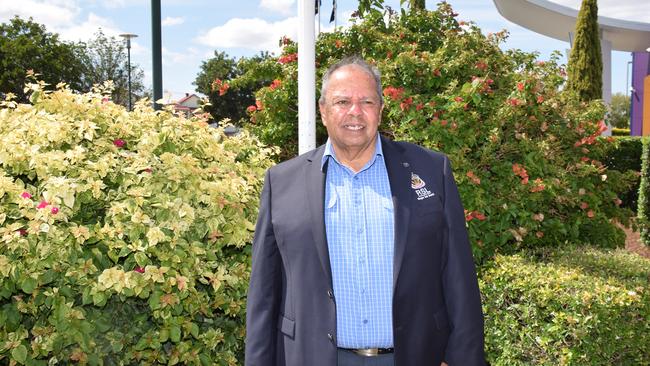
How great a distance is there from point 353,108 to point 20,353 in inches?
86.2

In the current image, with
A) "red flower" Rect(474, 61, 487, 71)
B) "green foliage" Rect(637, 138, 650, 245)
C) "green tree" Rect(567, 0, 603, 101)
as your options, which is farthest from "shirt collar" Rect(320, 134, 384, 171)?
"green tree" Rect(567, 0, 603, 101)

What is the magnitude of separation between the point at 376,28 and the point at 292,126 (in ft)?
5.19

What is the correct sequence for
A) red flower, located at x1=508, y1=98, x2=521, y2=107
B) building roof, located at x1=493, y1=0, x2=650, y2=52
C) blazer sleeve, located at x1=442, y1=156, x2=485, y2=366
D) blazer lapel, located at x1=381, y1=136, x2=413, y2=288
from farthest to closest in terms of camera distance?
building roof, located at x1=493, y1=0, x2=650, y2=52 < red flower, located at x1=508, y1=98, x2=521, y2=107 < blazer sleeve, located at x1=442, y1=156, x2=485, y2=366 < blazer lapel, located at x1=381, y1=136, x2=413, y2=288

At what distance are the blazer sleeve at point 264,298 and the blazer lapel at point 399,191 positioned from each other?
0.54 meters

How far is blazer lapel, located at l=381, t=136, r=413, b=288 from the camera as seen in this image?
→ 99.7 inches

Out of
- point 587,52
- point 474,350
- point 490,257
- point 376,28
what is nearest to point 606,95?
point 587,52

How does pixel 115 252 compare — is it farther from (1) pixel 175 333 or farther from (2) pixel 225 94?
(2) pixel 225 94

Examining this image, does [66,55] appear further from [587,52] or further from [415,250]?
[415,250]

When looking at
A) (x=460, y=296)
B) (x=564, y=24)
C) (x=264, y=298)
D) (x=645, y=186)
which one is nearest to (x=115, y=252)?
(x=264, y=298)

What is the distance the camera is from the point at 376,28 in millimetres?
7926

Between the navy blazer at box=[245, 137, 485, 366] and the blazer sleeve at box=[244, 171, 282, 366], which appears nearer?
the navy blazer at box=[245, 137, 485, 366]

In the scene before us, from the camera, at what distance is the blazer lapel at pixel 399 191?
8.31ft

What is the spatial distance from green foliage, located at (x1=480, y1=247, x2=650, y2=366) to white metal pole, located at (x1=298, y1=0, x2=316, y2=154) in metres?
1.82

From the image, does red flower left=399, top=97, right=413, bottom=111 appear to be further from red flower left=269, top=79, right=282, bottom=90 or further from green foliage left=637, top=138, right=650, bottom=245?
green foliage left=637, top=138, right=650, bottom=245
